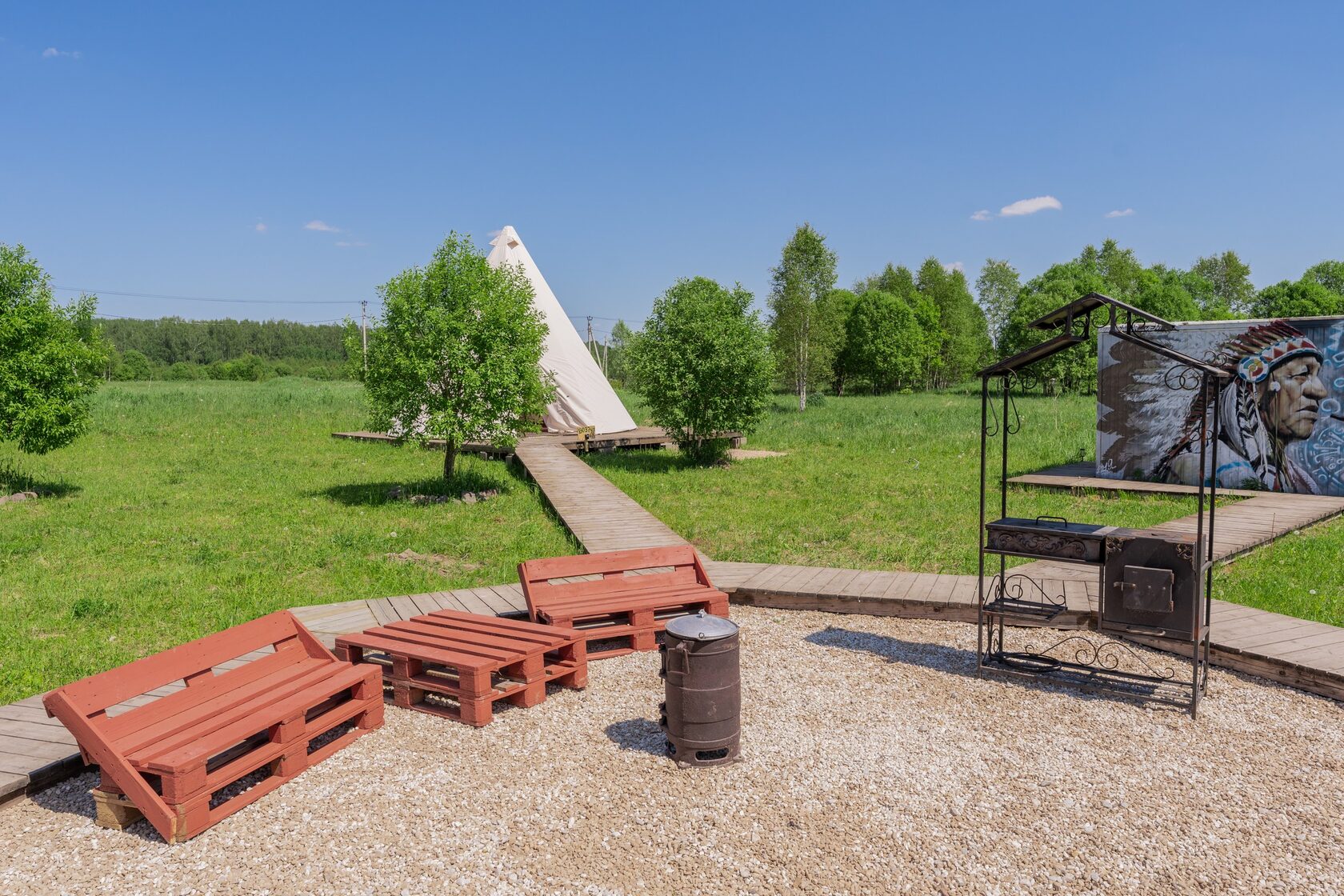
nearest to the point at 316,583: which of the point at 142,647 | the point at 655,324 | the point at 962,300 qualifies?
the point at 142,647

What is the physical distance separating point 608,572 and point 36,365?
11.3 metres

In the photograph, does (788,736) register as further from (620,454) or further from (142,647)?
(620,454)

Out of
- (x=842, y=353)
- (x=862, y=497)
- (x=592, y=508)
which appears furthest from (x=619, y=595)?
(x=842, y=353)

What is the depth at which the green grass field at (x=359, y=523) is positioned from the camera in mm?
7660

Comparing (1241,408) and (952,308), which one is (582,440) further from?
(952,308)

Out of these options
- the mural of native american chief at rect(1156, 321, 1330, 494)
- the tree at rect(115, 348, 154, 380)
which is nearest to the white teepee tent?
the mural of native american chief at rect(1156, 321, 1330, 494)

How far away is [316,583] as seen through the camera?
8562 mm

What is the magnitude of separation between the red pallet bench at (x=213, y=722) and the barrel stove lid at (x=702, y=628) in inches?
74.2

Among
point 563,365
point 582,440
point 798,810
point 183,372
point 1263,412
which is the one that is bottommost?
point 798,810

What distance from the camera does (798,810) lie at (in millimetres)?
4059

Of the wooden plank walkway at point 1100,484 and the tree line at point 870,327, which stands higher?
the tree line at point 870,327

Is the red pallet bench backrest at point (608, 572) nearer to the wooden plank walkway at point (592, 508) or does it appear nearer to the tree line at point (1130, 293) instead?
the wooden plank walkway at point (592, 508)

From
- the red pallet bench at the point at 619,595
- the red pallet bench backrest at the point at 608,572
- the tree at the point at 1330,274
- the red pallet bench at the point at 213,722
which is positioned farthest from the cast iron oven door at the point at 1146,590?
the tree at the point at 1330,274

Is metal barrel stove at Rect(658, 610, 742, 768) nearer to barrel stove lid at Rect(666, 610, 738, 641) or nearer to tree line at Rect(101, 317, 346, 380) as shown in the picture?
barrel stove lid at Rect(666, 610, 738, 641)
